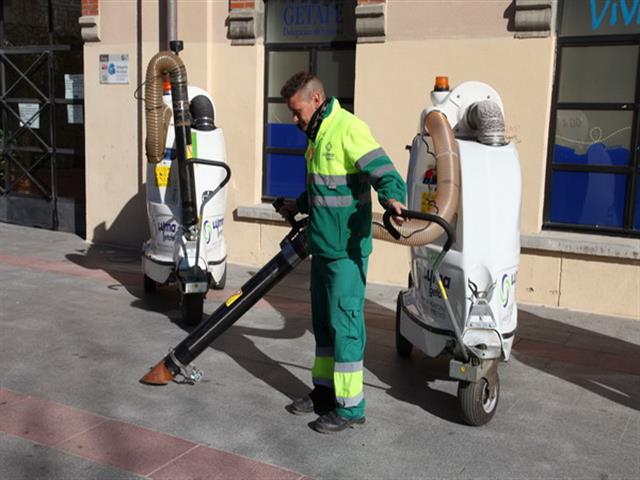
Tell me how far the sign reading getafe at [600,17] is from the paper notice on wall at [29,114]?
A: 7.64 m

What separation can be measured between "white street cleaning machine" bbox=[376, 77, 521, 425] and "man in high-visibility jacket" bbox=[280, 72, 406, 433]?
30cm

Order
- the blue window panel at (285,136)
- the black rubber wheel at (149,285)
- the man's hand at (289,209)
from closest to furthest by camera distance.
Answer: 1. the man's hand at (289,209)
2. the black rubber wheel at (149,285)
3. the blue window panel at (285,136)

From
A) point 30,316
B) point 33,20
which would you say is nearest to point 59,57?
point 33,20

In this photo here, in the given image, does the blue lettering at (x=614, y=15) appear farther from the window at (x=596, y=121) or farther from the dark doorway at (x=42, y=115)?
the dark doorway at (x=42, y=115)

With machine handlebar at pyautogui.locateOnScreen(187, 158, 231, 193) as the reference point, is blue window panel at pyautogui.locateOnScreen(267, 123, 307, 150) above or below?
above

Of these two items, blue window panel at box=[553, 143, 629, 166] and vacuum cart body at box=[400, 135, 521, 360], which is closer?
vacuum cart body at box=[400, 135, 521, 360]

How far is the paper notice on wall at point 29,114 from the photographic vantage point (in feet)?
37.5

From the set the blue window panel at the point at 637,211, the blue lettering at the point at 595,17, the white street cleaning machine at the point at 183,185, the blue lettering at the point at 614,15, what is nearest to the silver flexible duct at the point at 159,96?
the white street cleaning machine at the point at 183,185

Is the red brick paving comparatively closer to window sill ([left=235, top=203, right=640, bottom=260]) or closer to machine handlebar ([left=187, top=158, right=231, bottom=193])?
machine handlebar ([left=187, top=158, right=231, bottom=193])

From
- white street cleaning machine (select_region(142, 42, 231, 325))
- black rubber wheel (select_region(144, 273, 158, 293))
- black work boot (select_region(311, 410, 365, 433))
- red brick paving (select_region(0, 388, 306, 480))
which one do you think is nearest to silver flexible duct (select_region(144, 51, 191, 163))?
white street cleaning machine (select_region(142, 42, 231, 325))

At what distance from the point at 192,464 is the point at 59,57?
8586 millimetres

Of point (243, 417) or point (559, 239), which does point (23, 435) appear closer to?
point (243, 417)

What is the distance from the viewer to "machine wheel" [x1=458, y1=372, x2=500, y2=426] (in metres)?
4.42

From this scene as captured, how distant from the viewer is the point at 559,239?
7.33 m
